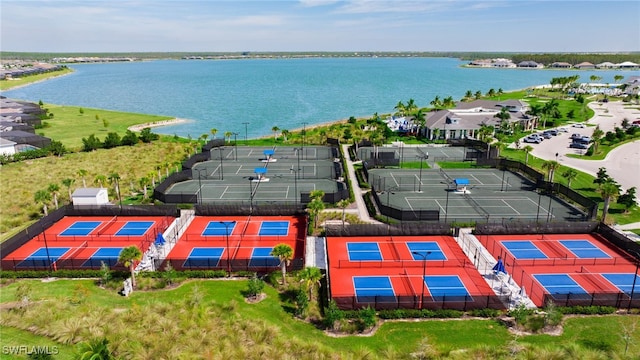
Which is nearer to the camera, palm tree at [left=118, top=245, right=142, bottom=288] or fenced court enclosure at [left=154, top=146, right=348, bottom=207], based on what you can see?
palm tree at [left=118, top=245, right=142, bottom=288]

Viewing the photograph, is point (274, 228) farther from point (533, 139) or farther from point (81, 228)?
point (533, 139)

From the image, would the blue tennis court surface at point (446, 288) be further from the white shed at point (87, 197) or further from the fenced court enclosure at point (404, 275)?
the white shed at point (87, 197)

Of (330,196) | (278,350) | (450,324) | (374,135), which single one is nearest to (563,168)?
(374,135)

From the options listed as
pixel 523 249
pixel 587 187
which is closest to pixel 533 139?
pixel 587 187

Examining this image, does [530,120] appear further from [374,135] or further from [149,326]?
[149,326]

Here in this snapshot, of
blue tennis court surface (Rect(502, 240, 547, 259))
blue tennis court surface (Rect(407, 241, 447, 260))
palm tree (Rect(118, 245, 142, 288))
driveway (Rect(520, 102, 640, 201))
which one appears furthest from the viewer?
driveway (Rect(520, 102, 640, 201))

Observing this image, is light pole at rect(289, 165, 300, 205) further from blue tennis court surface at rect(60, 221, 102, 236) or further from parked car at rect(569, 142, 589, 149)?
parked car at rect(569, 142, 589, 149)

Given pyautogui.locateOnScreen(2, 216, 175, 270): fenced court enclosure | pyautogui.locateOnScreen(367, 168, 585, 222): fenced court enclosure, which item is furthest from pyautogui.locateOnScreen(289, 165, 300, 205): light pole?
pyautogui.locateOnScreen(2, 216, 175, 270): fenced court enclosure
